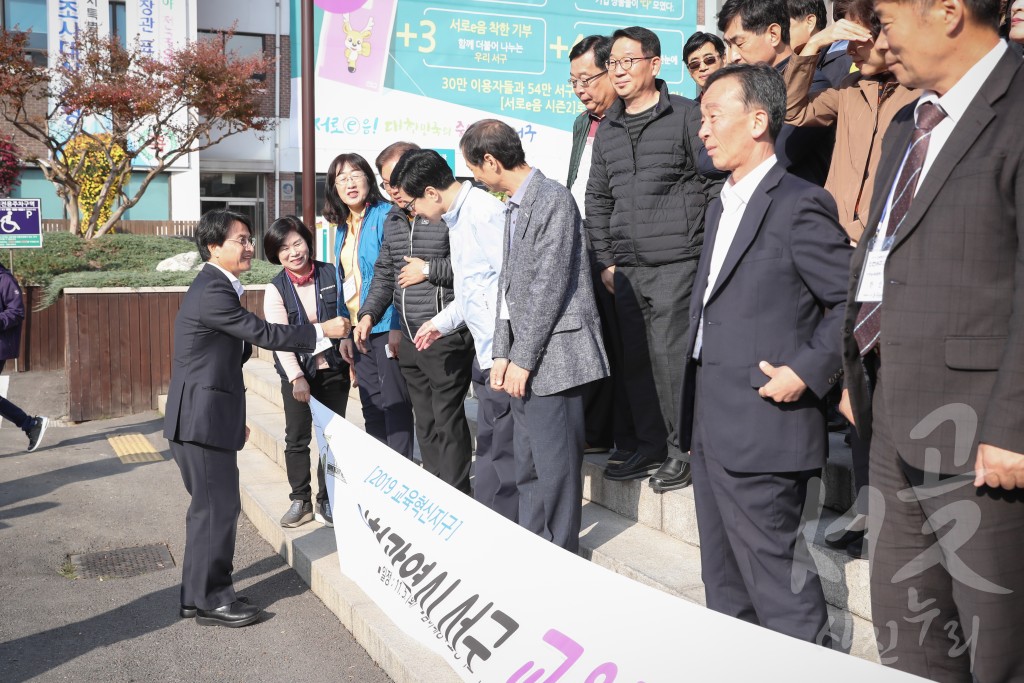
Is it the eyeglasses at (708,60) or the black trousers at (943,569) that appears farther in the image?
the eyeglasses at (708,60)

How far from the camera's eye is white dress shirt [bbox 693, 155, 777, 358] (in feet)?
9.41

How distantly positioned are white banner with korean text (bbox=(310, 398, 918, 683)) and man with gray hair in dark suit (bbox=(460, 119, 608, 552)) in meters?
0.54

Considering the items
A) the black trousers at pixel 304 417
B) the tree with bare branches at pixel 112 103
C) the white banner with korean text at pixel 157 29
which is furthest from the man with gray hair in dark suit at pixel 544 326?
the white banner with korean text at pixel 157 29

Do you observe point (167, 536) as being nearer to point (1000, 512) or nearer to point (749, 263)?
point (749, 263)

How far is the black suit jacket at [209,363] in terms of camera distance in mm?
4391

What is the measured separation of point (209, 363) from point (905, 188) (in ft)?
10.8

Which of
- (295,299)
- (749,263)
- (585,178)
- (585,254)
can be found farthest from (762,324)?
(295,299)

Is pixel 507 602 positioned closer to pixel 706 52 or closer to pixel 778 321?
pixel 778 321

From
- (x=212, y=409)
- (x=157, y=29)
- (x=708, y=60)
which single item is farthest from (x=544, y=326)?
(x=157, y=29)

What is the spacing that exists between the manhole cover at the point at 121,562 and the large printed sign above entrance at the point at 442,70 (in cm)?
2152

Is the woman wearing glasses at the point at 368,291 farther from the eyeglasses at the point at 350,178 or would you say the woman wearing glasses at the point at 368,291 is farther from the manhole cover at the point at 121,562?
the manhole cover at the point at 121,562

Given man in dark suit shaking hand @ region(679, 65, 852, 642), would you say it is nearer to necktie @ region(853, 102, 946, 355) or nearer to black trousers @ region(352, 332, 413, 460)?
necktie @ region(853, 102, 946, 355)

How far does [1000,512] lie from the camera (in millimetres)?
2082

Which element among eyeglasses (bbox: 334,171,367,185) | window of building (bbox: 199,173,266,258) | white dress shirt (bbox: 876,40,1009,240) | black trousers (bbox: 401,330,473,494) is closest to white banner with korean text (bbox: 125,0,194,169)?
window of building (bbox: 199,173,266,258)
